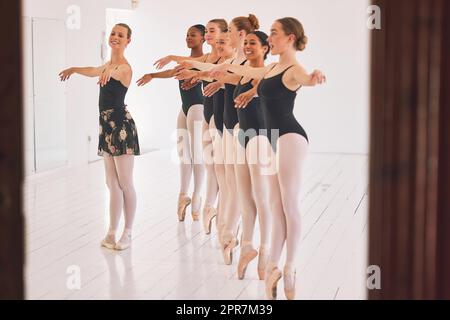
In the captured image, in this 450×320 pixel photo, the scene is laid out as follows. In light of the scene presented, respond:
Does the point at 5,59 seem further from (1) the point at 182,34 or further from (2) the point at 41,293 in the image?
(1) the point at 182,34

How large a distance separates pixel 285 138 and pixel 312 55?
7936 millimetres

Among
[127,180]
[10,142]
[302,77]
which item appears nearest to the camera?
[10,142]

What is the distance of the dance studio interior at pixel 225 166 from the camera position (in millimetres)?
1557

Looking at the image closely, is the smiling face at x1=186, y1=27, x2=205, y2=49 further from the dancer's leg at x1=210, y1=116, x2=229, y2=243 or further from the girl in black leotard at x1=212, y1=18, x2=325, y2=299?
the girl in black leotard at x1=212, y1=18, x2=325, y2=299

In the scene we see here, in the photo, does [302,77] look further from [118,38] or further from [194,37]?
[194,37]

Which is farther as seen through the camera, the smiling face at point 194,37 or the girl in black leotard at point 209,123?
the smiling face at point 194,37

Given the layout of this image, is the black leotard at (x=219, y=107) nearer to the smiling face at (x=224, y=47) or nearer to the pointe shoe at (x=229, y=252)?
the smiling face at (x=224, y=47)

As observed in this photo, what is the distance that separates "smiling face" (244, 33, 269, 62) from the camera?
15.2 feet

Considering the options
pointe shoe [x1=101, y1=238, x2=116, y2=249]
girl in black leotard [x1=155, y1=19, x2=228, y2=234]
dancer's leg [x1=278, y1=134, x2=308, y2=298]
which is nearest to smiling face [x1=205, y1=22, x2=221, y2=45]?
girl in black leotard [x1=155, y1=19, x2=228, y2=234]

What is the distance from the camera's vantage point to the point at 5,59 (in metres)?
1.42

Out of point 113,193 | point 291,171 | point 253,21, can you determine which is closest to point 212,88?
point 253,21

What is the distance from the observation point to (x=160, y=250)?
557 cm

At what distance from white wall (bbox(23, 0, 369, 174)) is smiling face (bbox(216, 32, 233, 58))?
5.05 metres

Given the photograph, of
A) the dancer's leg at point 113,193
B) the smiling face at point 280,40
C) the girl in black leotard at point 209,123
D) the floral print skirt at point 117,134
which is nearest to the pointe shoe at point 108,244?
the dancer's leg at point 113,193
